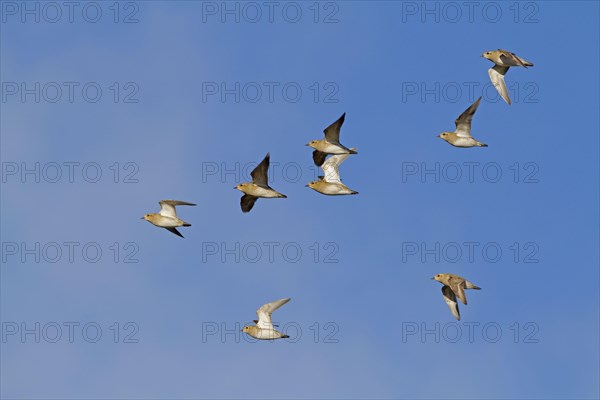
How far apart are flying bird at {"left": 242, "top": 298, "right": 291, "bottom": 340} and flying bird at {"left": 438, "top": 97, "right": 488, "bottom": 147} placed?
10608 millimetres

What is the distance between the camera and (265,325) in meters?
53.2

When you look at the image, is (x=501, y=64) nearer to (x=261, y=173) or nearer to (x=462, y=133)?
(x=462, y=133)

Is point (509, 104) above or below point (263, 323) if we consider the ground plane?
above

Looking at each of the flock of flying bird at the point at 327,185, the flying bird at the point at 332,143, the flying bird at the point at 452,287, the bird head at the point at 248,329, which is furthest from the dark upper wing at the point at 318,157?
the bird head at the point at 248,329

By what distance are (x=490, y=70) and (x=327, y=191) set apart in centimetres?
1030

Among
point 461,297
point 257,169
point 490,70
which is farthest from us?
point 490,70

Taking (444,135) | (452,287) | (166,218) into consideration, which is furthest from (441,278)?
(166,218)

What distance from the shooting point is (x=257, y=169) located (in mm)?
51750

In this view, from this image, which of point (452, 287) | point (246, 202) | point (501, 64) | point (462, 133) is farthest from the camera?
point (501, 64)

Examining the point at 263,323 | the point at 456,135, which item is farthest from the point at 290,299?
the point at 456,135

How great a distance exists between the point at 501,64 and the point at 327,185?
403 inches

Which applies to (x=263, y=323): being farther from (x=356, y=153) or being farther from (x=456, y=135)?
(x=456, y=135)

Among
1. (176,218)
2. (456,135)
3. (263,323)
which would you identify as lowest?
(263,323)

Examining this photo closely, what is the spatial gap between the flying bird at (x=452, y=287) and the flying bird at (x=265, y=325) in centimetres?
737
